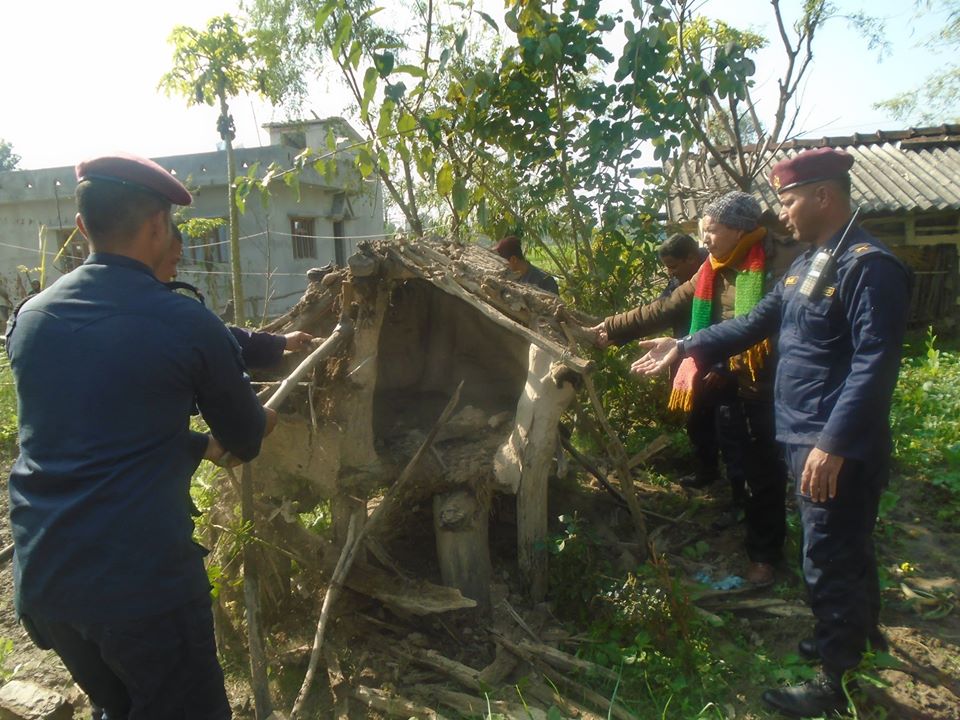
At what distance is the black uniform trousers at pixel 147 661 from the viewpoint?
1949 millimetres

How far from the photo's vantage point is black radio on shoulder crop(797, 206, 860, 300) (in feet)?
8.87

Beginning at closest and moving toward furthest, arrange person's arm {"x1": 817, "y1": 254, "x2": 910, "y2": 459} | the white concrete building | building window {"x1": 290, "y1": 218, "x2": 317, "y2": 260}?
person's arm {"x1": 817, "y1": 254, "x2": 910, "y2": 459} < the white concrete building < building window {"x1": 290, "y1": 218, "x2": 317, "y2": 260}

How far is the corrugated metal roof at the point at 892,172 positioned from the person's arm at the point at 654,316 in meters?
4.60

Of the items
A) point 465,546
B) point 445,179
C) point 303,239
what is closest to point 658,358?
point 465,546

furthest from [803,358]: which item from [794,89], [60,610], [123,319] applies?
[794,89]

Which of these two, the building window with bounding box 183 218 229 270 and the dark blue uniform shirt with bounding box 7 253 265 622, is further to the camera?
the building window with bounding box 183 218 229 270

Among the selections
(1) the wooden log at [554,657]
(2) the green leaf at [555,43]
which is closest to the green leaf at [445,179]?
(2) the green leaf at [555,43]

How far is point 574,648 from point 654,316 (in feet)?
6.22

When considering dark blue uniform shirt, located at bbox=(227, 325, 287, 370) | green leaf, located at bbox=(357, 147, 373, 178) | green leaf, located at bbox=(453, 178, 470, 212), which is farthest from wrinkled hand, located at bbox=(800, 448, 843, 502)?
green leaf, located at bbox=(357, 147, 373, 178)

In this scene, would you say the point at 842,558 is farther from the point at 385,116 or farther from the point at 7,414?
the point at 7,414

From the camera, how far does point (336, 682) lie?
3203 millimetres

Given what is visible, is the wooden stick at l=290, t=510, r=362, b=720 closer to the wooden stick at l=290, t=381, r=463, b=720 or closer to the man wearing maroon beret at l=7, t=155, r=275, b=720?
the wooden stick at l=290, t=381, r=463, b=720

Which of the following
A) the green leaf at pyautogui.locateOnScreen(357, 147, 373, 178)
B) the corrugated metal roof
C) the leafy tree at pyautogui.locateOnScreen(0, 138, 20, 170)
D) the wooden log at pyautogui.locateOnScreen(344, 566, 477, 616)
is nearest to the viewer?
the wooden log at pyautogui.locateOnScreen(344, 566, 477, 616)

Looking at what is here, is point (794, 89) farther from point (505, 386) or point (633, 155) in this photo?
point (505, 386)
